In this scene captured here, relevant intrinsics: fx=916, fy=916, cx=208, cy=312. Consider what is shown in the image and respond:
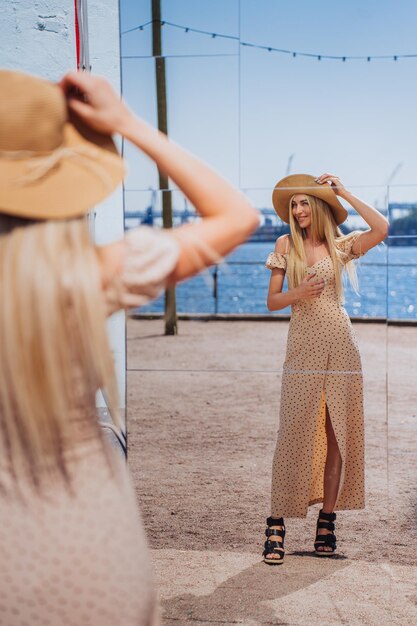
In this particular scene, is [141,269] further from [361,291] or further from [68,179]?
[361,291]

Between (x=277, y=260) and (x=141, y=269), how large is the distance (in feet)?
6.20

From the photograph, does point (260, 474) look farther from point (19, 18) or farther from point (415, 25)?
point (19, 18)

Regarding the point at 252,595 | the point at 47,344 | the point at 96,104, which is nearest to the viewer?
the point at 47,344

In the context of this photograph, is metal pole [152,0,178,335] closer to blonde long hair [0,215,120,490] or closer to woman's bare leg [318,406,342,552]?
woman's bare leg [318,406,342,552]

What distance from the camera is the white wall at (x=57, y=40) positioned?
10.8 feet

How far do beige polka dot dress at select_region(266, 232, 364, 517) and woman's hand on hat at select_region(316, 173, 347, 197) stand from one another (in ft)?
0.76

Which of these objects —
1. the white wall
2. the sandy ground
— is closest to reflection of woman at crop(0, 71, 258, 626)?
the sandy ground

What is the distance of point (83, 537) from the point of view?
1.24 meters

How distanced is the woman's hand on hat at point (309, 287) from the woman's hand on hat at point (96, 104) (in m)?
1.88

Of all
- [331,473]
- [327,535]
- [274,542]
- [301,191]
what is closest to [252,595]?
[274,542]

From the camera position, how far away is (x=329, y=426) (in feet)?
10.7

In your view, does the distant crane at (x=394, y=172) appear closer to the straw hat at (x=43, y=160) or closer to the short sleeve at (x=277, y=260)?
the short sleeve at (x=277, y=260)

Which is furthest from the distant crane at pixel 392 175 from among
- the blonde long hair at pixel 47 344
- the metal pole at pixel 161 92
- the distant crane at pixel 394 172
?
the blonde long hair at pixel 47 344

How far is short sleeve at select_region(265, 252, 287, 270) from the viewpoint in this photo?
312 centimetres
